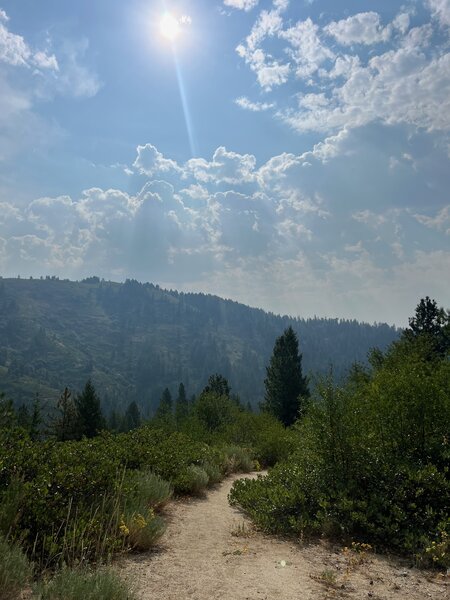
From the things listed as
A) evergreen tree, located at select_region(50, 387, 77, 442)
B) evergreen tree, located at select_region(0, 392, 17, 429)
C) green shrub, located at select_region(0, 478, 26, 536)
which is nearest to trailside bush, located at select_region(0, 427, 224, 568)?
green shrub, located at select_region(0, 478, 26, 536)

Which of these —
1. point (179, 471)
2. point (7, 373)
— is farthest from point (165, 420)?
point (7, 373)

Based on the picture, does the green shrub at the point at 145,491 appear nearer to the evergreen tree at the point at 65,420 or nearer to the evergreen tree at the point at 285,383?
the evergreen tree at the point at 285,383

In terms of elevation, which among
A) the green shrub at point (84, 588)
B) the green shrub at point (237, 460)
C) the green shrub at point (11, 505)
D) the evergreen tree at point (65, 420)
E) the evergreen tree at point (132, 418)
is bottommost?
the evergreen tree at point (132, 418)

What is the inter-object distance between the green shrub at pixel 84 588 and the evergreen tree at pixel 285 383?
3574 cm

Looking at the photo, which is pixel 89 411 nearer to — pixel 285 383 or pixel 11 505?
pixel 285 383

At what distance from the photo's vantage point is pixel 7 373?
19725 cm

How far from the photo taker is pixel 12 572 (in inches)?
153

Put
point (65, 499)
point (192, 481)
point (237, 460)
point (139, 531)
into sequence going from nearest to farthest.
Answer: point (65, 499) < point (139, 531) < point (192, 481) < point (237, 460)

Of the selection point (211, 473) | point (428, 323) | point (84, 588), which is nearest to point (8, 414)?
point (211, 473)

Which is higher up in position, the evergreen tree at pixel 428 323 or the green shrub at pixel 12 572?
the evergreen tree at pixel 428 323

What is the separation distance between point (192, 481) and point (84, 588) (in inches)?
277

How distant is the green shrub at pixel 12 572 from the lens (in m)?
3.79

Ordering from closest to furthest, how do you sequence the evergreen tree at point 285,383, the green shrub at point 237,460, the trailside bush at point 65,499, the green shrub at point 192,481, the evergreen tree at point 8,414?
1. the trailside bush at point 65,499
2. the green shrub at point 192,481
3. the evergreen tree at point 8,414
4. the green shrub at point 237,460
5. the evergreen tree at point 285,383

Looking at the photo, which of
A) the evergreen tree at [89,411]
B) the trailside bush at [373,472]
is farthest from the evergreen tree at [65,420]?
the trailside bush at [373,472]
